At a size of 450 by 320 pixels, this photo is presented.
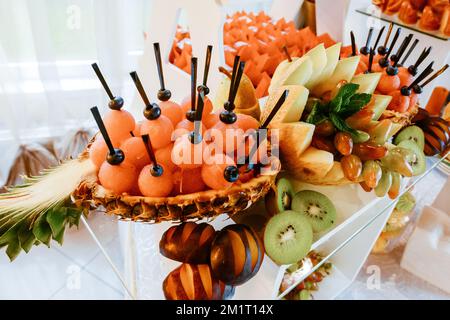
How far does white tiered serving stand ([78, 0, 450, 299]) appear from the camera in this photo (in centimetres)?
78

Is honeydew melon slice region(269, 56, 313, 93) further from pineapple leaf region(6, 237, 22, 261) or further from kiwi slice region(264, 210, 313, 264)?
pineapple leaf region(6, 237, 22, 261)

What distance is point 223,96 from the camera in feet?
2.71

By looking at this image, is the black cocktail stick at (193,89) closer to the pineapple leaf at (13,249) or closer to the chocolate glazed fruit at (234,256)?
the chocolate glazed fruit at (234,256)

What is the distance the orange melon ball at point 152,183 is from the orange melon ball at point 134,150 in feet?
0.09

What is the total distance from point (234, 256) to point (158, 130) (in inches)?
10.3

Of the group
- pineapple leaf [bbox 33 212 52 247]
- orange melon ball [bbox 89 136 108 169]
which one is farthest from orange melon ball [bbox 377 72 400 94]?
pineapple leaf [bbox 33 212 52 247]

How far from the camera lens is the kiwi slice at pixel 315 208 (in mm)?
762

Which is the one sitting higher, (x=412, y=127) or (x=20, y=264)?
(x=412, y=127)

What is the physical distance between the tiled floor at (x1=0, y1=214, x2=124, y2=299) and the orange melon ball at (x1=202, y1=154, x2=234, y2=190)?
112cm

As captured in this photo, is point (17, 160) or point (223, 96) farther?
point (17, 160)

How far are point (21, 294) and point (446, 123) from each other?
5.62 feet

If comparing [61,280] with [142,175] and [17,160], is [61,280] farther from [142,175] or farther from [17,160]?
[142,175]
